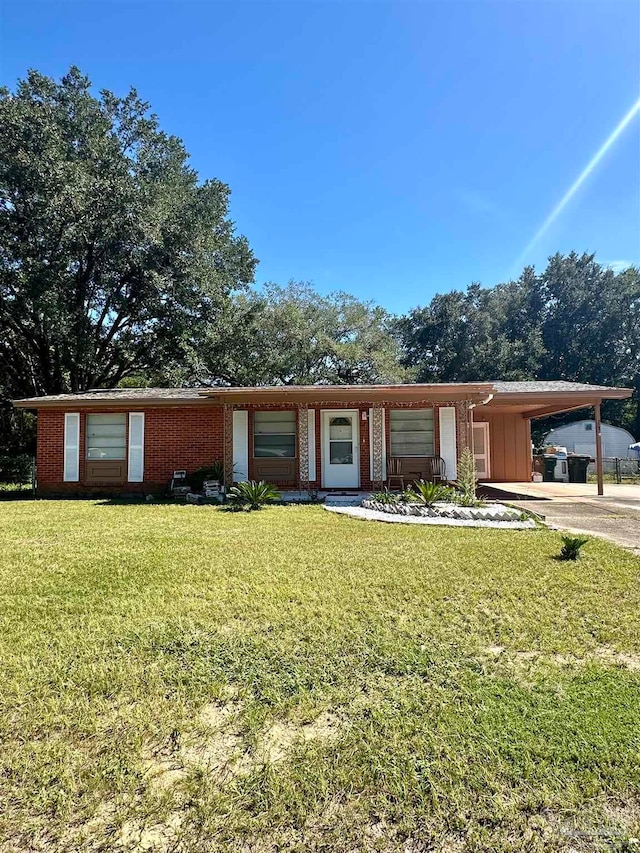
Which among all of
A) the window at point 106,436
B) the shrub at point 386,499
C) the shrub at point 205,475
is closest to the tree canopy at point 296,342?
the window at point 106,436

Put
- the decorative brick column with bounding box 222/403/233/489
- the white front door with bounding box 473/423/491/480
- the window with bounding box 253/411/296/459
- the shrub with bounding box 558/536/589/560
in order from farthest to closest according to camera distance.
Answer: the white front door with bounding box 473/423/491/480 → the window with bounding box 253/411/296/459 → the decorative brick column with bounding box 222/403/233/489 → the shrub with bounding box 558/536/589/560

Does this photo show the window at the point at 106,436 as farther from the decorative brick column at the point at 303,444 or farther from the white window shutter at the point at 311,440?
the white window shutter at the point at 311,440

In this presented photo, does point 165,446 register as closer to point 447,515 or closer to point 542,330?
point 447,515

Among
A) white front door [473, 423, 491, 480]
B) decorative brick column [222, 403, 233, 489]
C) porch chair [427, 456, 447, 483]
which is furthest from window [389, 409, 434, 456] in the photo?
white front door [473, 423, 491, 480]

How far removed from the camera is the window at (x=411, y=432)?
39.9ft

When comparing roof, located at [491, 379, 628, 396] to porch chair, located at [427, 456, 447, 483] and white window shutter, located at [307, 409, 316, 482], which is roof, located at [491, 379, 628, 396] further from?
white window shutter, located at [307, 409, 316, 482]

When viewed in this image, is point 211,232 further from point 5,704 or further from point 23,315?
point 5,704

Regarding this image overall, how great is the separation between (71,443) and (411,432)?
9288mm

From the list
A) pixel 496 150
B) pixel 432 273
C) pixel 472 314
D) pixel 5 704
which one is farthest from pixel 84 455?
pixel 472 314

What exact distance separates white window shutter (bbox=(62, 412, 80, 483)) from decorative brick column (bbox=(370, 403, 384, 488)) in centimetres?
807

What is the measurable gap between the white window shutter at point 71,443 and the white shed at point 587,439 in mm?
23110

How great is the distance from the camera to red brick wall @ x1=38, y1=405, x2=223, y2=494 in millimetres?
12594

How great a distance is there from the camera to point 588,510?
9891mm

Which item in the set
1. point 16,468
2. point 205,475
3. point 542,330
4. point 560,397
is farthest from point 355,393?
point 542,330
